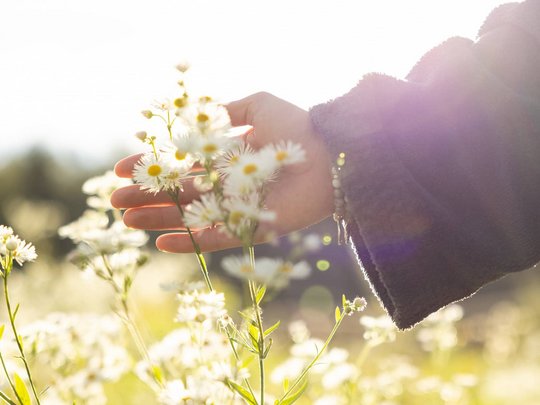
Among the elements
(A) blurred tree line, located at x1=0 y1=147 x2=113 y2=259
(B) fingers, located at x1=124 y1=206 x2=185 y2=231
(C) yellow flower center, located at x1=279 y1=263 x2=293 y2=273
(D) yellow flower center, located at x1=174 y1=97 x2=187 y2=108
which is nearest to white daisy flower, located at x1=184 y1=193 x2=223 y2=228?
(C) yellow flower center, located at x1=279 y1=263 x2=293 y2=273

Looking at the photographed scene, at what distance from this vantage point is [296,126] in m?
1.70

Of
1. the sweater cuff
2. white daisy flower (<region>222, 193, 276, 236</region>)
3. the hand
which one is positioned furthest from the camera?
the hand

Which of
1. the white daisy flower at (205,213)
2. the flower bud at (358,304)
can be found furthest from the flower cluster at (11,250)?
the flower bud at (358,304)

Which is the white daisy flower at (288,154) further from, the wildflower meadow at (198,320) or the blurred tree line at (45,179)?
the blurred tree line at (45,179)

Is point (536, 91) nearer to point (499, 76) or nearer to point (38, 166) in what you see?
point (499, 76)

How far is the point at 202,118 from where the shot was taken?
1149 mm

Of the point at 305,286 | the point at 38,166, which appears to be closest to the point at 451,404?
the point at 305,286

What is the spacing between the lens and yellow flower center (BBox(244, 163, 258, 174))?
40.1 inches

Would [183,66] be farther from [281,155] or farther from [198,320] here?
[198,320]

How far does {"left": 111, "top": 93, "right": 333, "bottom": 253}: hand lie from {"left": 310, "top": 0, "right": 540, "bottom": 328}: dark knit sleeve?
0.36 feet

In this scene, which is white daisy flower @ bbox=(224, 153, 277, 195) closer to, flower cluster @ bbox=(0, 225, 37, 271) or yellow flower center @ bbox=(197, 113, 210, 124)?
yellow flower center @ bbox=(197, 113, 210, 124)

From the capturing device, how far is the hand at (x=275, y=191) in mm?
1692

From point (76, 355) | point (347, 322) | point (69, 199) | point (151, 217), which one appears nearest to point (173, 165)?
point (151, 217)

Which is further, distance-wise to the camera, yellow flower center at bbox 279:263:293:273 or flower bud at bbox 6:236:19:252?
flower bud at bbox 6:236:19:252
